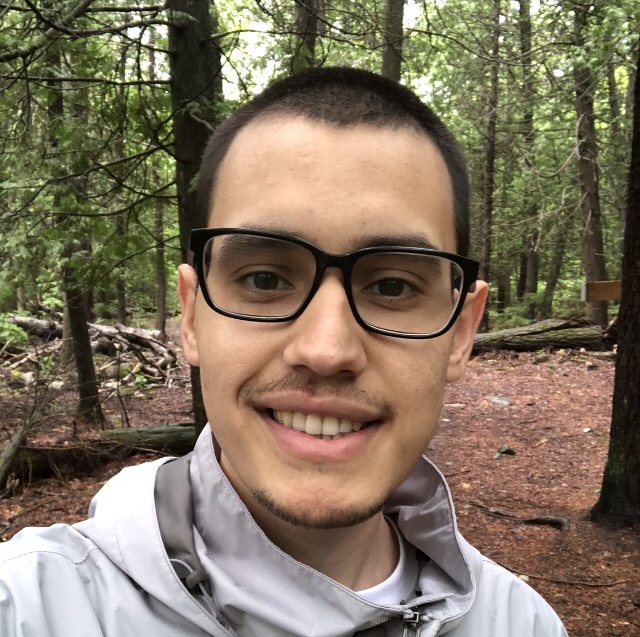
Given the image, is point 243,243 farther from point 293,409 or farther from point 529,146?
point 529,146

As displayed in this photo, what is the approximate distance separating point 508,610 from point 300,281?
111 centimetres

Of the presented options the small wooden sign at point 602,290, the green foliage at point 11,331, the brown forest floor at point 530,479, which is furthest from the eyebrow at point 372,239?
the green foliage at point 11,331

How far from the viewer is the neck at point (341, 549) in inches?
54.7

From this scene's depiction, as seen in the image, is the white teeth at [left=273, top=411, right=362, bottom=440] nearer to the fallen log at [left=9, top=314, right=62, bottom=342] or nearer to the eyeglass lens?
the eyeglass lens

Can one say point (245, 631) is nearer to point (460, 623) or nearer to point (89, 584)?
point (89, 584)

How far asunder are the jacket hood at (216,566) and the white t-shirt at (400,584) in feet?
0.29

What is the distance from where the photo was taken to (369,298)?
51.8 inches

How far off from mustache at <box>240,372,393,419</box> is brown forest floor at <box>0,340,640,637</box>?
3349 mm

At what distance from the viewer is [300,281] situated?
1.29m

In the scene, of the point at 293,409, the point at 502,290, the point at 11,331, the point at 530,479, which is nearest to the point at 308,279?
the point at 293,409

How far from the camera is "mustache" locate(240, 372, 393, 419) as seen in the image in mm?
1225

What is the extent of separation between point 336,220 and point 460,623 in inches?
44.3

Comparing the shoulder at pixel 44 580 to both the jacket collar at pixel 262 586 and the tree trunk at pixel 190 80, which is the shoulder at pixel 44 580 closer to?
the jacket collar at pixel 262 586

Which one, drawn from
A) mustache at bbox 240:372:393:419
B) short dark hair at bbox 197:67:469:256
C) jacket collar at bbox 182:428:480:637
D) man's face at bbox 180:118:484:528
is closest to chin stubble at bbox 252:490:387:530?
man's face at bbox 180:118:484:528
